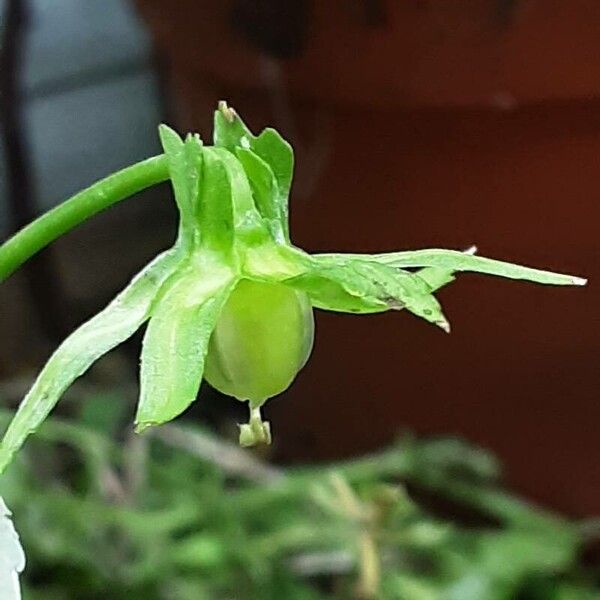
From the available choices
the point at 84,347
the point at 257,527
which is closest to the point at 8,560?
the point at 84,347

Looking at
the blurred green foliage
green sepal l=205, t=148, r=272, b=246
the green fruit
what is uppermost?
green sepal l=205, t=148, r=272, b=246

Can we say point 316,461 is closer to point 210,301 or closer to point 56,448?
point 56,448

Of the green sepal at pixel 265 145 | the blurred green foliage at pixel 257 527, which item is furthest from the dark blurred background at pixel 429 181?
the green sepal at pixel 265 145

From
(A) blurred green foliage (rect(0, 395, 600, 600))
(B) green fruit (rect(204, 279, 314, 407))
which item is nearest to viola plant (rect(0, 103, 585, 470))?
(B) green fruit (rect(204, 279, 314, 407))

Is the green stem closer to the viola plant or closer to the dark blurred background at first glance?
the viola plant

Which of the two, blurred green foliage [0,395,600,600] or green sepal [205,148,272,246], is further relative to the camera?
blurred green foliage [0,395,600,600]

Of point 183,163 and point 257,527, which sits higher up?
point 183,163

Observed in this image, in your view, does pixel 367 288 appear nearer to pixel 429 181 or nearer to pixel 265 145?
pixel 265 145
